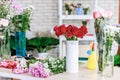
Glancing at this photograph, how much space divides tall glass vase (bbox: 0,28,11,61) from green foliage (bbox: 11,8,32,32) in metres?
0.17

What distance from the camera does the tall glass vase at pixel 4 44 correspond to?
2.90 meters

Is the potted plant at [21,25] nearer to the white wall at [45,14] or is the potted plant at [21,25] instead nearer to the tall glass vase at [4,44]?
the tall glass vase at [4,44]

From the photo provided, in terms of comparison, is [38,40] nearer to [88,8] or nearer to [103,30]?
[88,8]

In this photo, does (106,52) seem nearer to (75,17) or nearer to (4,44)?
(4,44)

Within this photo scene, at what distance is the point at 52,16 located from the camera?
5816mm

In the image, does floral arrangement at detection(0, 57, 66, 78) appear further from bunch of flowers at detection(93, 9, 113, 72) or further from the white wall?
the white wall

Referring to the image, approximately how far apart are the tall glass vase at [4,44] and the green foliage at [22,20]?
0.17m

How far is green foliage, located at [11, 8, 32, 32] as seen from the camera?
305cm

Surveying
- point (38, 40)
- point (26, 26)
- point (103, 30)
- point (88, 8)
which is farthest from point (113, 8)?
point (103, 30)

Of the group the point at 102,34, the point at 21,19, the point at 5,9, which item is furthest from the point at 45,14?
the point at 102,34

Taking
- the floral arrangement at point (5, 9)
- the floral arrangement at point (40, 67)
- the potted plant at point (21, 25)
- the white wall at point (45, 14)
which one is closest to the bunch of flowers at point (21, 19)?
the potted plant at point (21, 25)

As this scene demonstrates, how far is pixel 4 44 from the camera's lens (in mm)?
2928

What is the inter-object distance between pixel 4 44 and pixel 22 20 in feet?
1.10

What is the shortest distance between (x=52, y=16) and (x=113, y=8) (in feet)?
4.14
